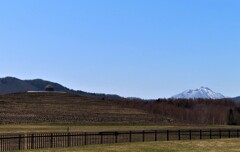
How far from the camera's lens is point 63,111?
107688 millimetres

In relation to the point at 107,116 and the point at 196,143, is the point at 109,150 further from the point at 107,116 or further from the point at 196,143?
the point at 107,116

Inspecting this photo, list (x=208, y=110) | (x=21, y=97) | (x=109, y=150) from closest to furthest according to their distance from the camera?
(x=109, y=150)
(x=21, y=97)
(x=208, y=110)

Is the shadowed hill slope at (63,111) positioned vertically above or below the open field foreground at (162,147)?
above

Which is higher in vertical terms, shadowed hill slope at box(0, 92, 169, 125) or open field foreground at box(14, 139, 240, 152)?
shadowed hill slope at box(0, 92, 169, 125)

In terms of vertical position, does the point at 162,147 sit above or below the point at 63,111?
below

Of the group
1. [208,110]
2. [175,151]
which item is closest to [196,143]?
[175,151]

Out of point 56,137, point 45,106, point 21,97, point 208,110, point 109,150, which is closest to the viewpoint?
point 109,150

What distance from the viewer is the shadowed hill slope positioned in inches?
3847

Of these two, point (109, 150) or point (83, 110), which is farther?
point (83, 110)

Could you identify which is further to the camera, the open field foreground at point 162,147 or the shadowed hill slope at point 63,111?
the shadowed hill slope at point 63,111

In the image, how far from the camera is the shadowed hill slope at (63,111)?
97.7 m

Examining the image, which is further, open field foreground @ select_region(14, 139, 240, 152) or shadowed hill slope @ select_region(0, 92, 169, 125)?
shadowed hill slope @ select_region(0, 92, 169, 125)

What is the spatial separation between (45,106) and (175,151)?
244 feet

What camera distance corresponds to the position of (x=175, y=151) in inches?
1576
